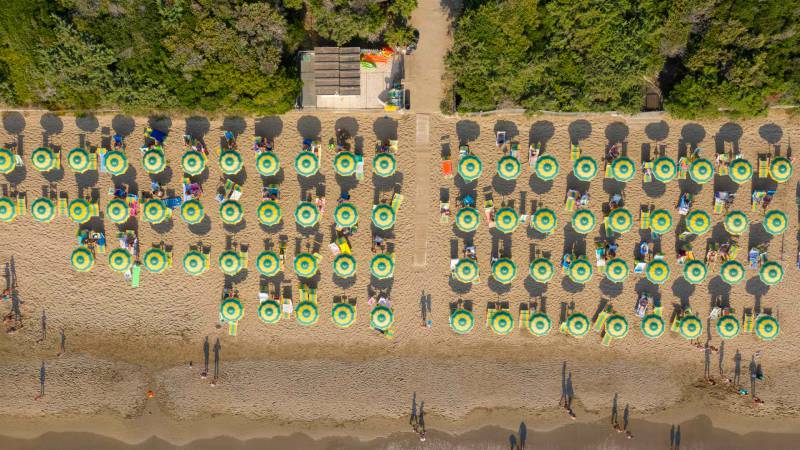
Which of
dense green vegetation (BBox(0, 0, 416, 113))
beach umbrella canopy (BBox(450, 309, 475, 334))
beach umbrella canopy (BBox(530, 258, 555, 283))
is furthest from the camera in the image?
beach umbrella canopy (BBox(450, 309, 475, 334))

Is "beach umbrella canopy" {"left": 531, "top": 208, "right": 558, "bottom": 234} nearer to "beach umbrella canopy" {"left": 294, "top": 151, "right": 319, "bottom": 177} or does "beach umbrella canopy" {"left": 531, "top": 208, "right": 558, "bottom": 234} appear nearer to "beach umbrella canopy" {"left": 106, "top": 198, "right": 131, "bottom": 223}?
"beach umbrella canopy" {"left": 294, "top": 151, "right": 319, "bottom": 177}

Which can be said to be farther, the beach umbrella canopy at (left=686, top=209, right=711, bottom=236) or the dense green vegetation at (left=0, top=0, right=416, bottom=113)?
the beach umbrella canopy at (left=686, top=209, right=711, bottom=236)

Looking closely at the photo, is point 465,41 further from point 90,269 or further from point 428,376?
point 90,269

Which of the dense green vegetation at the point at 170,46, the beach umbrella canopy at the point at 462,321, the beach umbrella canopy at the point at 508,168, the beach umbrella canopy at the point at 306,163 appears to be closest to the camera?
the dense green vegetation at the point at 170,46

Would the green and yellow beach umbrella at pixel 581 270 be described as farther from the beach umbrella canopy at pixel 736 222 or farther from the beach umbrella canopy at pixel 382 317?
the beach umbrella canopy at pixel 382 317

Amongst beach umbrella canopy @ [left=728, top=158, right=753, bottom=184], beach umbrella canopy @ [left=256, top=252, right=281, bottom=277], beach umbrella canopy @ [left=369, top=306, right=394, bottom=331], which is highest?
beach umbrella canopy @ [left=728, top=158, right=753, bottom=184]

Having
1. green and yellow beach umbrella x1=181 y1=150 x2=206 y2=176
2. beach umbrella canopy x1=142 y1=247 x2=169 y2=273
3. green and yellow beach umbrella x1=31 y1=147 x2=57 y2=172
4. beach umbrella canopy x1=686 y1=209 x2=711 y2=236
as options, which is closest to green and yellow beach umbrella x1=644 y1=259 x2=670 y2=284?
beach umbrella canopy x1=686 y1=209 x2=711 y2=236

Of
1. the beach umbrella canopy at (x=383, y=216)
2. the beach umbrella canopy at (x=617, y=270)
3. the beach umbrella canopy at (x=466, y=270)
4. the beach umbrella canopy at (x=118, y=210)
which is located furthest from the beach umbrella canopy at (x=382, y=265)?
the beach umbrella canopy at (x=118, y=210)
